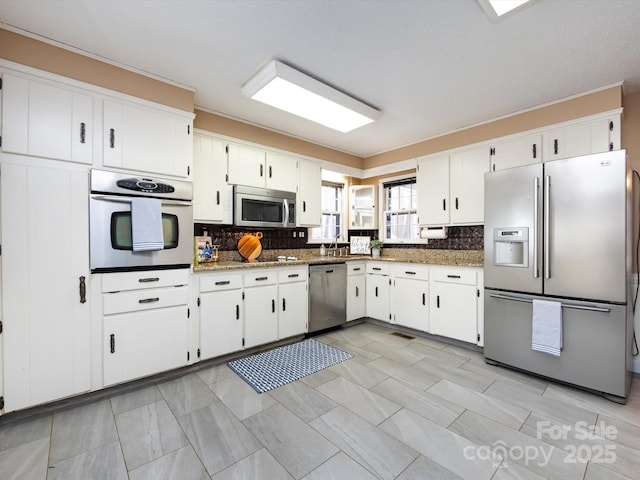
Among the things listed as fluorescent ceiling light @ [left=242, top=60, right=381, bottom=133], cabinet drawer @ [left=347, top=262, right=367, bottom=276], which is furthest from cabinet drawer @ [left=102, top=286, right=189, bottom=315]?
cabinet drawer @ [left=347, top=262, right=367, bottom=276]

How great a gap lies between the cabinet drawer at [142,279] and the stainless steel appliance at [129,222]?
0.16 ft

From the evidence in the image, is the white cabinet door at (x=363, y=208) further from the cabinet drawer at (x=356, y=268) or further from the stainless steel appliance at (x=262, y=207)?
the stainless steel appliance at (x=262, y=207)

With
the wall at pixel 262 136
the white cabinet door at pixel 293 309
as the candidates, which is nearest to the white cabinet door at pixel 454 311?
the white cabinet door at pixel 293 309

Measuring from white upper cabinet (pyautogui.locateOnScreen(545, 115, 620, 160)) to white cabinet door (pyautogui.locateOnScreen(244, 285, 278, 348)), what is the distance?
328 cm

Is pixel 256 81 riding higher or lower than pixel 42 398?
higher

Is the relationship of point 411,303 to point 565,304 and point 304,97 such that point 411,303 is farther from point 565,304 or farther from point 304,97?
point 304,97

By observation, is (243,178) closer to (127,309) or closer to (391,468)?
(127,309)

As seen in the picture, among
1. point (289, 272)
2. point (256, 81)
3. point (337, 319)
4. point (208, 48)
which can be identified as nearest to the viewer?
point (208, 48)

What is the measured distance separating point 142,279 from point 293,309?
1620 millimetres

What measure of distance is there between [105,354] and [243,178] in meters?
2.14

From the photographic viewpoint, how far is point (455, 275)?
3316mm

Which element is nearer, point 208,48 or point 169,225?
point 208,48

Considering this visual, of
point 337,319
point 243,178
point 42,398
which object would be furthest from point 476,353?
point 42,398

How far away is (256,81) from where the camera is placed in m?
2.50
